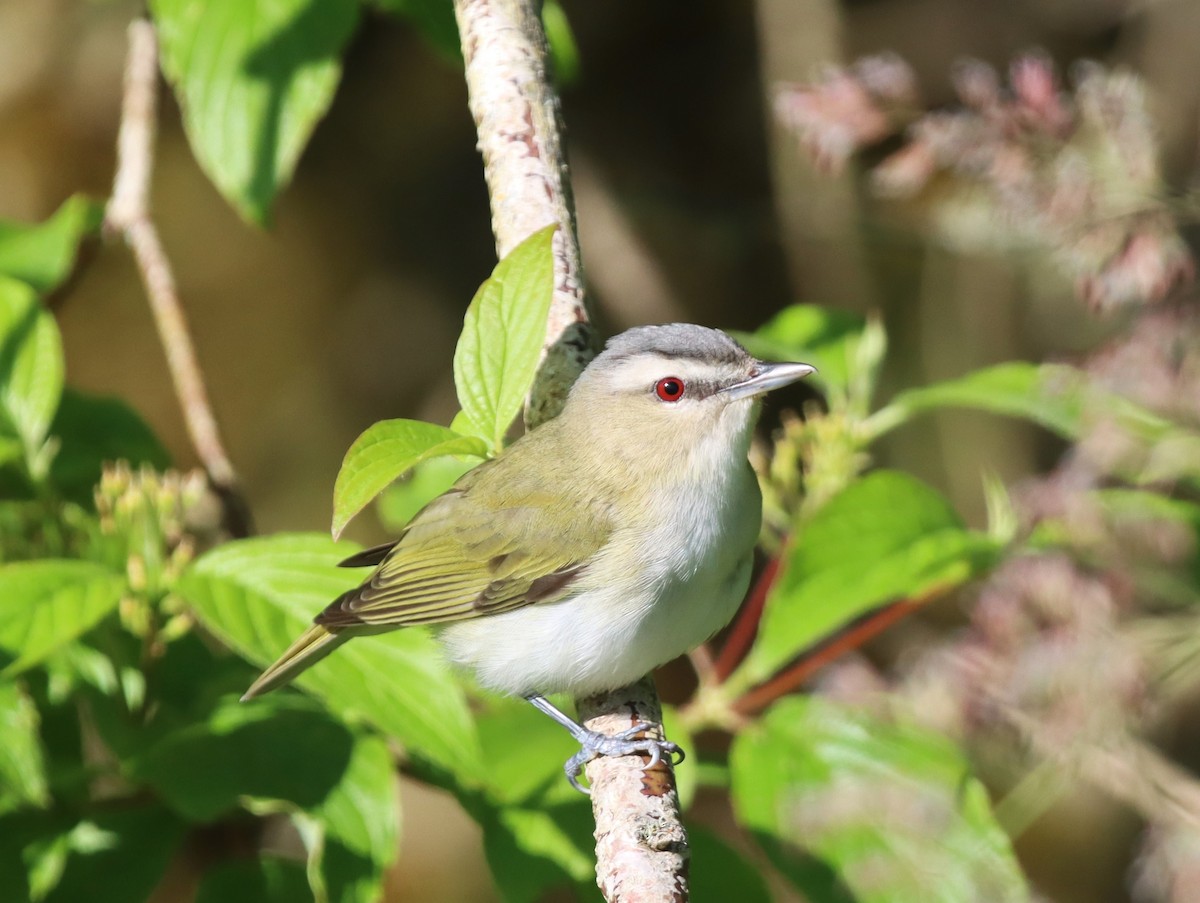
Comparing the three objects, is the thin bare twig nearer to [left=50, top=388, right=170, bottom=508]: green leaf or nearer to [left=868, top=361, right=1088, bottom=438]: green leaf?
[left=868, top=361, right=1088, bottom=438]: green leaf

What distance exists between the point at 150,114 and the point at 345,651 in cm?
213

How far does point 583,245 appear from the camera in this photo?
256 inches

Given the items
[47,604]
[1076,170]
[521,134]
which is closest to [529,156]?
[521,134]

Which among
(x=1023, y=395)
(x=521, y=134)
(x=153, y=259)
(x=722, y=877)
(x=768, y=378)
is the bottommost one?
(x=722, y=877)

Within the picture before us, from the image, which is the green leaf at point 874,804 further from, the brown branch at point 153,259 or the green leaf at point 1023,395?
the brown branch at point 153,259

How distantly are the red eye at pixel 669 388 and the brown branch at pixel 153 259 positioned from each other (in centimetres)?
136

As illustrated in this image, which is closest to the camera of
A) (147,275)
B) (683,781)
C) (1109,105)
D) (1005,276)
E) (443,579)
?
(1109,105)

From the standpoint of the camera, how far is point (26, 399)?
2.76 metres

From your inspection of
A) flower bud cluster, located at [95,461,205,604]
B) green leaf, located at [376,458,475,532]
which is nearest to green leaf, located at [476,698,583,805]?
green leaf, located at [376,458,475,532]

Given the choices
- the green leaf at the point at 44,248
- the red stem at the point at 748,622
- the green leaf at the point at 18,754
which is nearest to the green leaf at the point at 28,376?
the green leaf at the point at 44,248

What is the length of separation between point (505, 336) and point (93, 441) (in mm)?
1513

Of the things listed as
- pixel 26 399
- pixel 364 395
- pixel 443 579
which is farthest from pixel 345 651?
pixel 364 395

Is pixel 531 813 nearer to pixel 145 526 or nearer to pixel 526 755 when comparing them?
pixel 526 755

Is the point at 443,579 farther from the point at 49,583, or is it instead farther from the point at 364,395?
the point at 364,395
